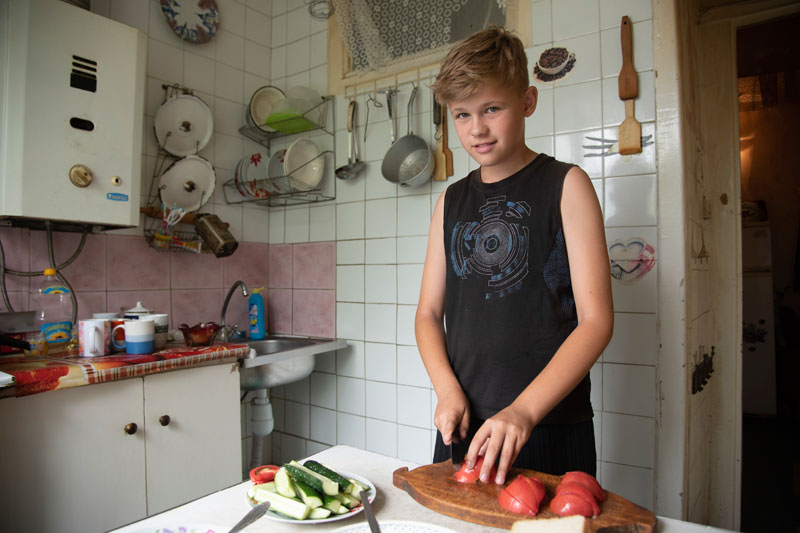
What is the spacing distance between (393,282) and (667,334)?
1026 millimetres

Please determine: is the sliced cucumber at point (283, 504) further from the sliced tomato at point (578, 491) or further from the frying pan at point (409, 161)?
the frying pan at point (409, 161)

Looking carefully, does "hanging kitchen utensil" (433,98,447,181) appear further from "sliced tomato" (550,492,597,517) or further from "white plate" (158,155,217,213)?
"sliced tomato" (550,492,597,517)

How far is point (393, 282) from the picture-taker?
2.04 m

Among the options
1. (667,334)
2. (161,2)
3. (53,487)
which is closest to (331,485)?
(53,487)

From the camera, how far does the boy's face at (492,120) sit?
2.94ft

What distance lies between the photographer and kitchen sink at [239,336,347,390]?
5.76 feet

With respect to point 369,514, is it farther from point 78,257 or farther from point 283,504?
point 78,257

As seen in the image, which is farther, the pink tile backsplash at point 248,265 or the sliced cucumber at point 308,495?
the pink tile backsplash at point 248,265

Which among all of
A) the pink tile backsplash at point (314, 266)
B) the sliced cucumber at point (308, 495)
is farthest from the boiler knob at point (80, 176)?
the sliced cucumber at point (308, 495)

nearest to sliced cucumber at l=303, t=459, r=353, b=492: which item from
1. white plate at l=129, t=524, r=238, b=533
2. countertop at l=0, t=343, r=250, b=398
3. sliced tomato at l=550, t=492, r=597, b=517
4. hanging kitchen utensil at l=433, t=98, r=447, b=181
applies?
white plate at l=129, t=524, r=238, b=533

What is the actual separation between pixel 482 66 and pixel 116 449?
1335 millimetres

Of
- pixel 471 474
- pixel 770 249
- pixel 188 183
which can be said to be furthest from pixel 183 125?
pixel 770 249

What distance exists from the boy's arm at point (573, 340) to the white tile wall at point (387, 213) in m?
0.71

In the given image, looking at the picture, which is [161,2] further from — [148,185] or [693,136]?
[693,136]
